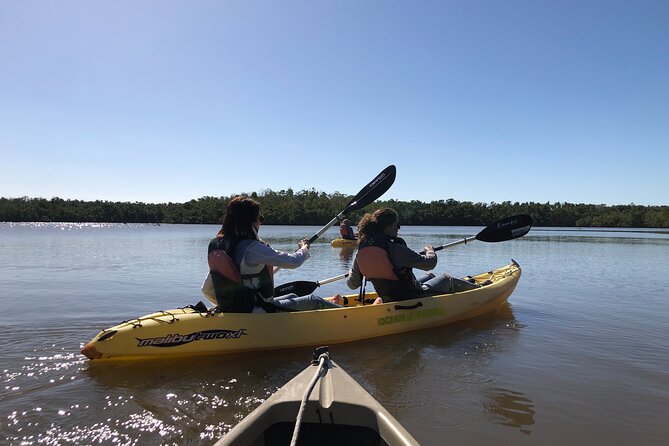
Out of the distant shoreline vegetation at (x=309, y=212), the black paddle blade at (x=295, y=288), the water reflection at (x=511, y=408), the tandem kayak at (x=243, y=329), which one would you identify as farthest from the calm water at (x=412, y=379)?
the distant shoreline vegetation at (x=309, y=212)

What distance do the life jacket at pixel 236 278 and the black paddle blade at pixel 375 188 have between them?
3604 mm

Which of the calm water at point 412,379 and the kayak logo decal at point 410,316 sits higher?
the kayak logo decal at point 410,316

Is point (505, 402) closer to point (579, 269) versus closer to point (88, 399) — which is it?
point (88, 399)

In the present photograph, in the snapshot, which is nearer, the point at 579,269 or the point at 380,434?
the point at 380,434

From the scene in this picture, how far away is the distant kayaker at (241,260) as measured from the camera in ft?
16.2

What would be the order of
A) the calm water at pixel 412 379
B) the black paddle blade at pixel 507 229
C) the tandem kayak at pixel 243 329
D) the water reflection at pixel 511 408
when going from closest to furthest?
the calm water at pixel 412 379 → the water reflection at pixel 511 408 → the tandem kayak at pixel 243 329 → the black paddle blade at pixel 507 229

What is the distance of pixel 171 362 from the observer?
5.09 m

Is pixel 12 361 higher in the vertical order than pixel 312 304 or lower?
lower

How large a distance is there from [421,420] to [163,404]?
2253 mm

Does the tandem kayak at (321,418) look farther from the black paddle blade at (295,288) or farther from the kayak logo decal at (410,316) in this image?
the black paddle blade at (295,288)

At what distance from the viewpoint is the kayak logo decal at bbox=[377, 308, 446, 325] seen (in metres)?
6.31

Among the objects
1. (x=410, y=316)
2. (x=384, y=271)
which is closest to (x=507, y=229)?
(x=410, y=316)

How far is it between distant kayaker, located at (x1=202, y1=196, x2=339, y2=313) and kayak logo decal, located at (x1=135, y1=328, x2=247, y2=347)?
0.26m

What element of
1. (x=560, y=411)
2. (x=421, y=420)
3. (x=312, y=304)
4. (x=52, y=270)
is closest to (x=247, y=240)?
(x=312, y=304)
